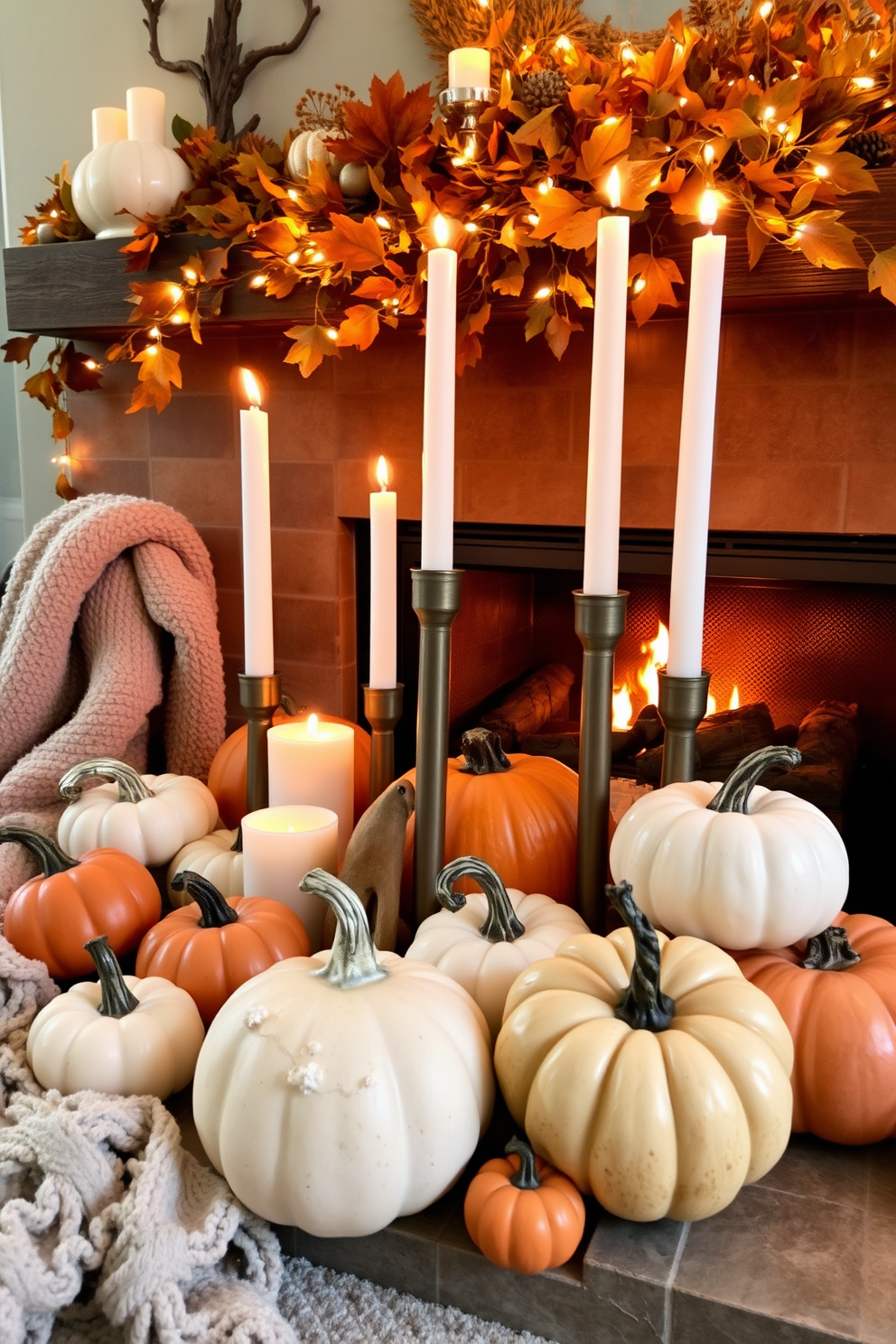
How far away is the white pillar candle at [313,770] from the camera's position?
113 centimetres

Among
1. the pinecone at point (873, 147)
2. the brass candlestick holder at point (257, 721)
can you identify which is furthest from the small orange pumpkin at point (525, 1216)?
the pinecone at point (873, 147)

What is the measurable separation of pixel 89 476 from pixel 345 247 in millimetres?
816

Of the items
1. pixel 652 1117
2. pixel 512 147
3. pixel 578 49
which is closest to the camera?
pixel 652 1117

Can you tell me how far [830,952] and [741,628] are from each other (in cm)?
90

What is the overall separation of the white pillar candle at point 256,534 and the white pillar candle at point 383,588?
0.11 metres

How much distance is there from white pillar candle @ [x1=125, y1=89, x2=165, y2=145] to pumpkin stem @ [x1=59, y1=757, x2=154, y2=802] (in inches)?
36.5

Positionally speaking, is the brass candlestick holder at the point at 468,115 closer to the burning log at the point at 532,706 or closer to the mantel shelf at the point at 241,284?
the mantel shelf at the point at 241,284

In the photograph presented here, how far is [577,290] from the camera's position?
122 cm

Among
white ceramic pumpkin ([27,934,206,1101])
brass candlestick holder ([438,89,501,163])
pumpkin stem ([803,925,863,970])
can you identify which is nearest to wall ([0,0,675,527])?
brass candlestick holder ([438,89,501,163])

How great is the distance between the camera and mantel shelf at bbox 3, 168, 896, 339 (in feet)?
3.67

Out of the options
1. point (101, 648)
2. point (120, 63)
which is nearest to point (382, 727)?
point (101, 648)

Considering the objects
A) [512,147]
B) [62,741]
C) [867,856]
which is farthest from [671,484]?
[62,741]

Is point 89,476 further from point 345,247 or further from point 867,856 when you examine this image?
point 867,856

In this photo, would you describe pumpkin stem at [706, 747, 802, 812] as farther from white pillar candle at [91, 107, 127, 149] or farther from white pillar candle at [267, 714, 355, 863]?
white pillar candle at [91, 107, 127, 149]
